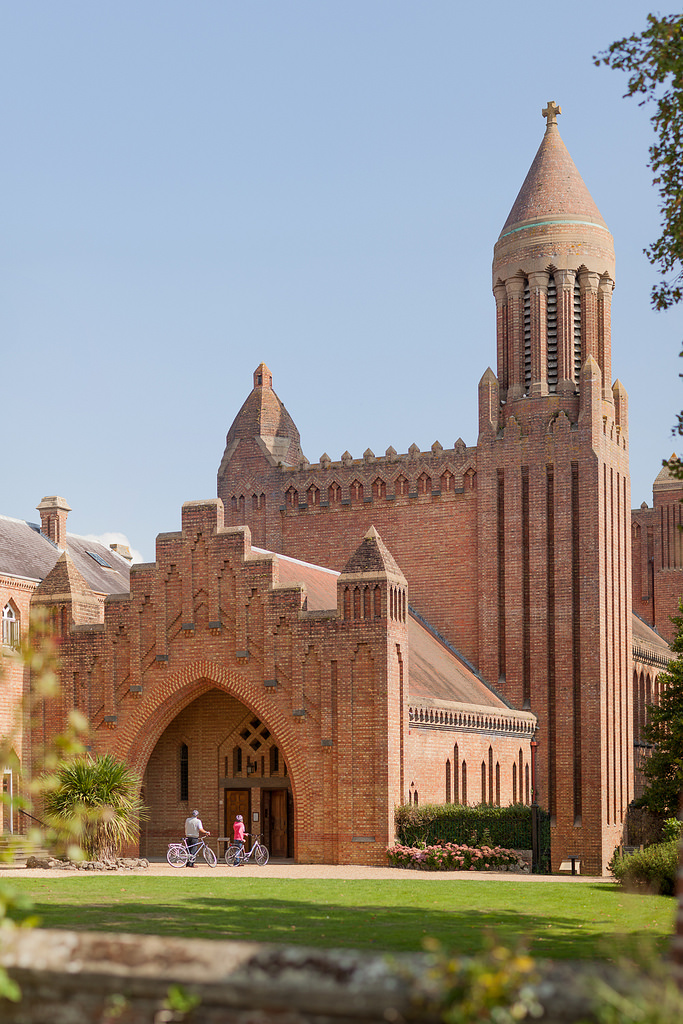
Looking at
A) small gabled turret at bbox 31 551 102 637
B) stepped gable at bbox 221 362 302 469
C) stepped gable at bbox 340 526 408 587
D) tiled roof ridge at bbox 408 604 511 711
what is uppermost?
stepped gable at bbox 221 362 302 469

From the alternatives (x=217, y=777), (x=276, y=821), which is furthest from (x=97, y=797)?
(x=276, y=821)

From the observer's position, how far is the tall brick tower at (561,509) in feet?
146

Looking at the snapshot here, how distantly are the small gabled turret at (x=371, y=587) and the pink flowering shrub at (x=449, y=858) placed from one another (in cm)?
623

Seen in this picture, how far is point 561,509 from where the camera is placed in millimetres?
45688

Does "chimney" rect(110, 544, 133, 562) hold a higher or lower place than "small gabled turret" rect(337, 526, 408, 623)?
higher

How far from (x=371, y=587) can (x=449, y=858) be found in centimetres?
754

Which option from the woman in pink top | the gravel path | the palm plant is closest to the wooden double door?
the woman in pink top

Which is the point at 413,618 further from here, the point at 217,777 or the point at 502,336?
the point at 502,336

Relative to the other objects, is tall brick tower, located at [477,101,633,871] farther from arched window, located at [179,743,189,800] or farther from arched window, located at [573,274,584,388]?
arched window, located at [179,743,189,800]

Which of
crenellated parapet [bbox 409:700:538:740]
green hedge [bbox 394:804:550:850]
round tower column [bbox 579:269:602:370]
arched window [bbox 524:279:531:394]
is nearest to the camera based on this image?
green hedge [bbox 394:804:550:850]

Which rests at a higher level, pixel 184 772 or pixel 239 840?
pixel 184 772

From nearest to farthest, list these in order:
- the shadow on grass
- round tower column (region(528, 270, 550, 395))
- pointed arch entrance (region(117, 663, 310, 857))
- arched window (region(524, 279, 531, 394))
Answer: the shadow on grass < pointed arch entrance (region(117, 663, 310, 857)) < round tower column (region(528, 270, 550, 395)) < arched window (region(524, 279, 531, 394))

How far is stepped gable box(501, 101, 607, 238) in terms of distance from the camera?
4859 centimetres

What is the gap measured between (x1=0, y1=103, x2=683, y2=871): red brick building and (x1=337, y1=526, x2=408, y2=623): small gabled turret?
0.21 ft
